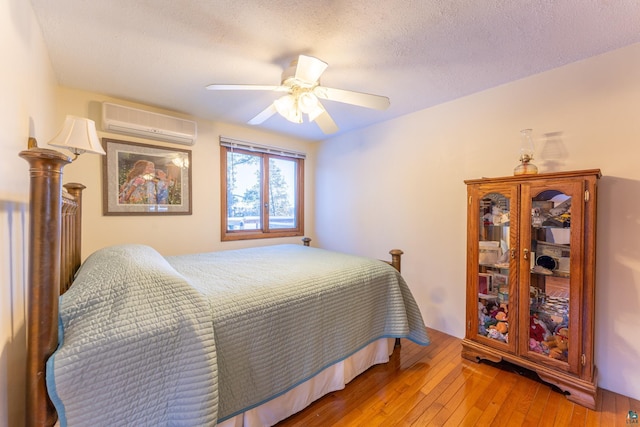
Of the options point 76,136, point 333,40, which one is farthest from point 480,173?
point 76,136

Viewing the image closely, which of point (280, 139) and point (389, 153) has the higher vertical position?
point (280, 139)

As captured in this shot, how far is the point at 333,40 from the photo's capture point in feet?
5.44

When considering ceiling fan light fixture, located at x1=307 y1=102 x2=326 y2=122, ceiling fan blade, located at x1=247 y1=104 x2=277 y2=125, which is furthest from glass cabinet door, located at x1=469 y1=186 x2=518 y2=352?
ceiling fan blade, located at x1=247 y1=104 x2=277 y2=125

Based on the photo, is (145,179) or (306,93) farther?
(145,179)

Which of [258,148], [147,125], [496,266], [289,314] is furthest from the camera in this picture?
[258,148]

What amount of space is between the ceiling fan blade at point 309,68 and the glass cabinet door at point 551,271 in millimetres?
1639

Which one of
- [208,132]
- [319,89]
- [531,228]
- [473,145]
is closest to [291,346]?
[319,89]

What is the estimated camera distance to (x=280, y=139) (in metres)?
3.73

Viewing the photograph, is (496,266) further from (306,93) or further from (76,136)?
(76,136)

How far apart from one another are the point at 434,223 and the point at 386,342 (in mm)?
1281

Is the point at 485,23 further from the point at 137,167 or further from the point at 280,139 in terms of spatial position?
the point at 137,167

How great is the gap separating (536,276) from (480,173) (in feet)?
3.17

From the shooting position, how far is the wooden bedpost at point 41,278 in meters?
0.80

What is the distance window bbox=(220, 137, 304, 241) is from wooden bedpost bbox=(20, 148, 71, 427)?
2454 mm
